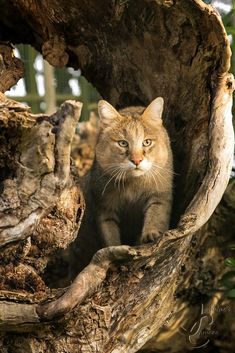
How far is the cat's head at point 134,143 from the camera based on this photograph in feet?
11.5

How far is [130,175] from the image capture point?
354cm

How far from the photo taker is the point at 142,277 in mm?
2959

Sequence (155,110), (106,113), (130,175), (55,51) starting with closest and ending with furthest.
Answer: (130,175) → (155,110) → (106,113) → (55,51)

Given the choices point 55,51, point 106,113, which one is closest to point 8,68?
point 55,51

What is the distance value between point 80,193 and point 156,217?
1.55 feet

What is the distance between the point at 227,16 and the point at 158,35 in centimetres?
61

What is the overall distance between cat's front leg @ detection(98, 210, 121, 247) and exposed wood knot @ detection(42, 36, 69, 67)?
42.2 inches

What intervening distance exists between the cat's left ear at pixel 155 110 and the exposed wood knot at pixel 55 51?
2.43ft

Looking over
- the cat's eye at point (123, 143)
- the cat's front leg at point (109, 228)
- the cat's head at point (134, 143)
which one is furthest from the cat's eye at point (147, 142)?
the cat's front leg at point (109, 228)

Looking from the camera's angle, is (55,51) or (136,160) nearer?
(136,160)

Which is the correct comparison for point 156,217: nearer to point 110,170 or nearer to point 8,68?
Answer: point 110,170

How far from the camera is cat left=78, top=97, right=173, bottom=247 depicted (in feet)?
11.6

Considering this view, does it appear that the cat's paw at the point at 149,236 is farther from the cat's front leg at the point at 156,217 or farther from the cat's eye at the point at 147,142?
the cat's eye at the point at 147,142

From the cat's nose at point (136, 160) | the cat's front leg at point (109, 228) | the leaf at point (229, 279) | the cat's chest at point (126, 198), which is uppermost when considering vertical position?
the cat's nose at point (136, 160)
